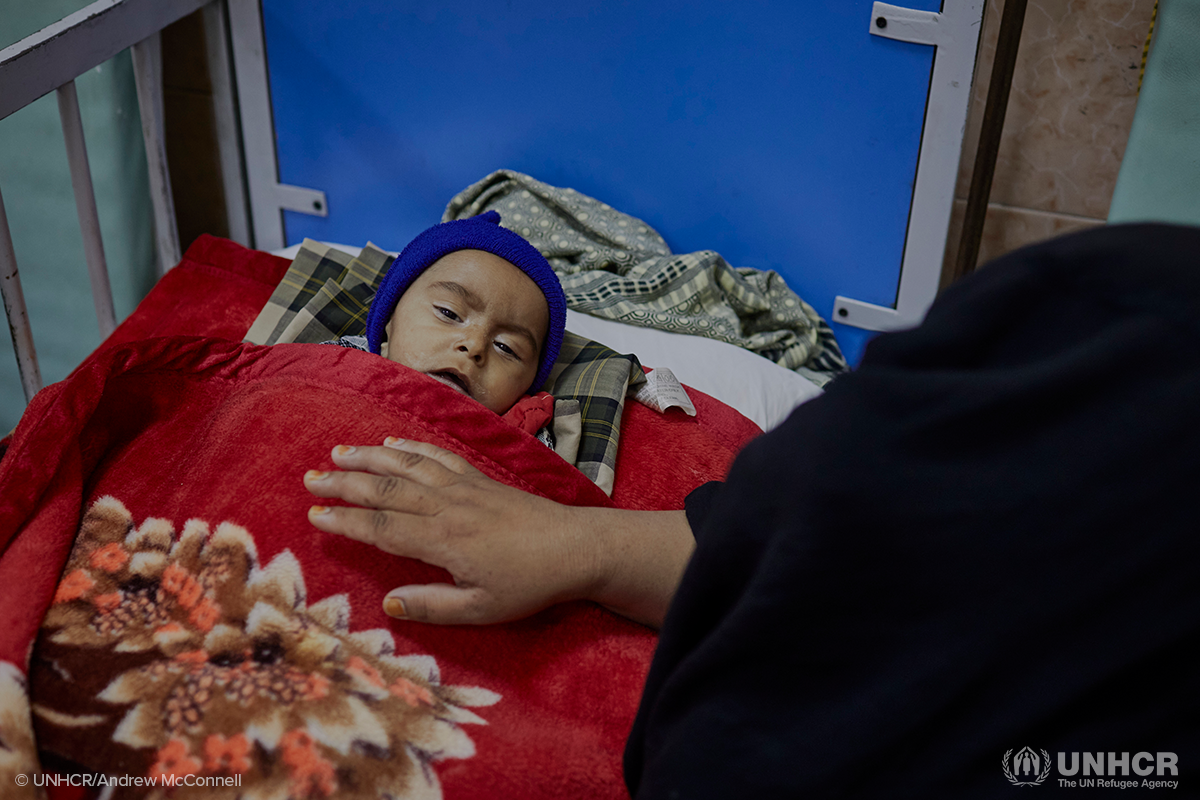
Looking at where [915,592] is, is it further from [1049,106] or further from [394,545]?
[1049,106]

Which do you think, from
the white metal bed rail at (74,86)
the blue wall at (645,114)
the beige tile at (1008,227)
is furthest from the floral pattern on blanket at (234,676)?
the beige tile at (1008,227)

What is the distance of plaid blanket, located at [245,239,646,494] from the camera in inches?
42.8

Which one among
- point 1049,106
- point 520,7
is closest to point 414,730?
point 520,7

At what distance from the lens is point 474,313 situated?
114 centimetres

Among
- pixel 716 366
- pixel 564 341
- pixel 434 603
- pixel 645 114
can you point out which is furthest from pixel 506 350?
pixel 645 114

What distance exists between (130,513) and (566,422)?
53cm

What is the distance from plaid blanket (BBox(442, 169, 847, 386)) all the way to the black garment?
1.05 m

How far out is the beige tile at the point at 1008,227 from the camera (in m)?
1.52

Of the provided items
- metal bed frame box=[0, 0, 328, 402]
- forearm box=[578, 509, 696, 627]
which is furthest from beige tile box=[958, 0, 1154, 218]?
metal bed frame box=[0, 0, 328, 402]

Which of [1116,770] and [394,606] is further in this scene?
[394,606]

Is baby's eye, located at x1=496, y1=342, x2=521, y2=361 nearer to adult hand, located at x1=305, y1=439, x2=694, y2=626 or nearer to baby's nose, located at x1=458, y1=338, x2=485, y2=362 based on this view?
baby's nose, located at x1=458, y1=338, x2=485, y2=362

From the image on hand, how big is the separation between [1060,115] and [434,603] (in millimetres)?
1420

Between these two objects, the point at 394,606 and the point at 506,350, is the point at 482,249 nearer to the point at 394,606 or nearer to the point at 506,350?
the point at 506,350

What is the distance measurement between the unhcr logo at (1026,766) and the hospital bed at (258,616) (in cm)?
37
